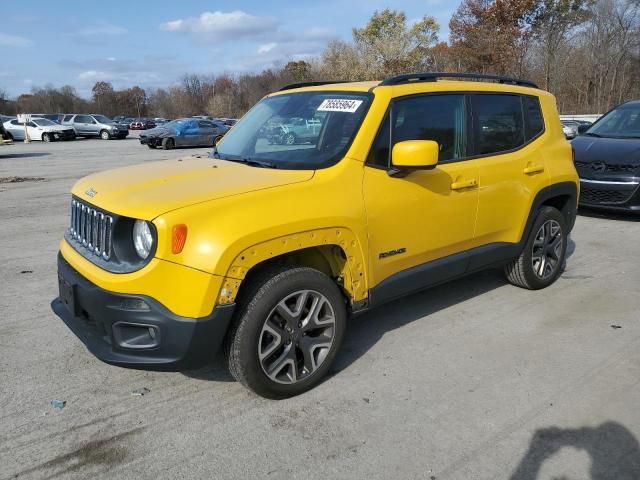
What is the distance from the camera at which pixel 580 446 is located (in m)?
2.74

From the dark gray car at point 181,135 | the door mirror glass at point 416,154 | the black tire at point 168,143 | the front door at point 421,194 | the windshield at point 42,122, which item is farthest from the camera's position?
the windshield at point 42,122

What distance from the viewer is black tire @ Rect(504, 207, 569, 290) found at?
188 inches

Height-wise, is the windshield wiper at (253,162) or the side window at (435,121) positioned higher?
the side window at (435,121)

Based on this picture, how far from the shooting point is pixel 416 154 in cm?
323

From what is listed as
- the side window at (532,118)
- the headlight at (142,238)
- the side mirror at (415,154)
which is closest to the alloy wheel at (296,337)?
the headlight at (142,238)

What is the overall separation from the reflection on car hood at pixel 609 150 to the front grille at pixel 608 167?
47 mm

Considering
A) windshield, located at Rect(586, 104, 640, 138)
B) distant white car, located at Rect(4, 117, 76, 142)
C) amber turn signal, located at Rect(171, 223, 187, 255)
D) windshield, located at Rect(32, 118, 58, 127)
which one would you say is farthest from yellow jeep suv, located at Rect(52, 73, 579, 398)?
windshield, located at Rect(32, 118, 58, 127)

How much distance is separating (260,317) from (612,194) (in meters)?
6.92

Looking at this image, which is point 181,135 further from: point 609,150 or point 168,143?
point 609,150

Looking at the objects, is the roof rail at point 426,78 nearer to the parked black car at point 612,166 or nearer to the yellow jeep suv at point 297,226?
the yellow jeep suv at point 297,226

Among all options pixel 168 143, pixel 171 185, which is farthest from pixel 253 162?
pixel 168 143

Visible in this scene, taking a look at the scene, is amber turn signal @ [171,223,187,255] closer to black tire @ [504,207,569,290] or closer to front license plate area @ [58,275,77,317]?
front license plate area @ [58,275,77,317]

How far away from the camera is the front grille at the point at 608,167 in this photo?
7.57m

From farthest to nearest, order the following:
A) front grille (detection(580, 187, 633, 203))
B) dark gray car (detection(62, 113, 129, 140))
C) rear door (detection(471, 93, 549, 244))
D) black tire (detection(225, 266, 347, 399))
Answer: dark gray car (detection(62, 113, 129, 140)) → front grille (detection(580, 187, 633, 203)) → rear door (detection(471, 93, 549, 244)) → black tire (detection(225, 266, 347, 399))
